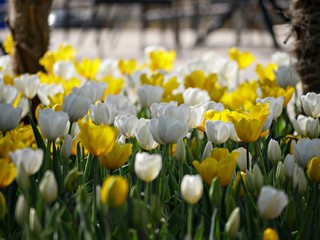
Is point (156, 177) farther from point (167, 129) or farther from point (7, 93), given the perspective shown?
point (7, 93)

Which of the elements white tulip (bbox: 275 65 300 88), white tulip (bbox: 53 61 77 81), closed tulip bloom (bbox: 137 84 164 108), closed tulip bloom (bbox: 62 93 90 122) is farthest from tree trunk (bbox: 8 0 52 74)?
closed tulip bloom (bbox: 62 93 90 122)

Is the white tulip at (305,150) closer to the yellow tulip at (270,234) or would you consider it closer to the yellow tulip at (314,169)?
the yellow tulip at (314,169)

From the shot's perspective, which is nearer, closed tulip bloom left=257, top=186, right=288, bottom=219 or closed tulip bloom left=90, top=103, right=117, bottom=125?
closed tulip bloom left=257, top=186, right=288, bottom=219

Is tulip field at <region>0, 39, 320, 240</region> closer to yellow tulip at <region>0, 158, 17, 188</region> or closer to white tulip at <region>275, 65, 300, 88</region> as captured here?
yellow tulip at <region>0, 158, 17, 188</region>

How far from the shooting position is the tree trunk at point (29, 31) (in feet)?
12.3

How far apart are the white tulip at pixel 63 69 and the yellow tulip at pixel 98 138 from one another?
1.99m

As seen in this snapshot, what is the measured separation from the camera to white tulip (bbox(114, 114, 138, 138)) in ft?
7.17

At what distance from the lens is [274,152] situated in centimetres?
216

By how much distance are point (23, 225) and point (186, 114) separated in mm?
Answer: 703

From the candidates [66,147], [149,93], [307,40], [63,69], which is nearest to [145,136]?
[66,147]

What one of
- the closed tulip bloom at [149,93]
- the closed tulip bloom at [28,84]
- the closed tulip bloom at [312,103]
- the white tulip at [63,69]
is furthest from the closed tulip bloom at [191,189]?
the white tulip at [63,69]

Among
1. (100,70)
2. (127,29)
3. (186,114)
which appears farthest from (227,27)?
(186,114)

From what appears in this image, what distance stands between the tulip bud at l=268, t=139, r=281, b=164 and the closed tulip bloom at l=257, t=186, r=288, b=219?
59cm

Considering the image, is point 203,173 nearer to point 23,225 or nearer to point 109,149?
point 109,149
